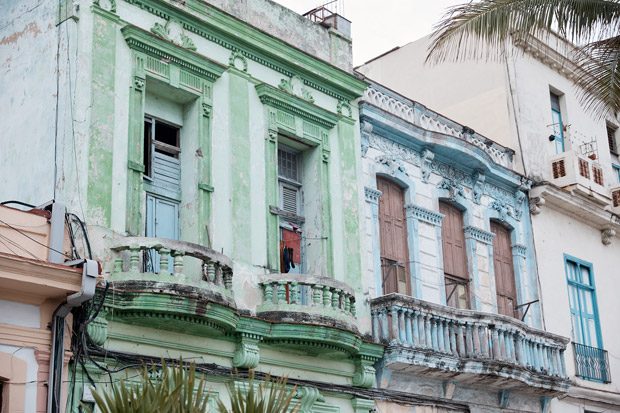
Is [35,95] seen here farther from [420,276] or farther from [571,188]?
[571,188]

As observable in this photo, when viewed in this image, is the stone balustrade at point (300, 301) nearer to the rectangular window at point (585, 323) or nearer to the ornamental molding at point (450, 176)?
the ornamental molding at point (450, 176)

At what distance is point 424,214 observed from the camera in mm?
16734

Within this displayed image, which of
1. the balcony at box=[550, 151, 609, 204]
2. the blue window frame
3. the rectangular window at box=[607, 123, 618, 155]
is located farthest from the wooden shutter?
the rectangular window at box=[607, 123, 618, 155]

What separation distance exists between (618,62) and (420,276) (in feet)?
16.3

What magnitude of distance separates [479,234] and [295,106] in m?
4.80

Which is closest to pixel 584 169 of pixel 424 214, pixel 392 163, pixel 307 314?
pixel 424 214

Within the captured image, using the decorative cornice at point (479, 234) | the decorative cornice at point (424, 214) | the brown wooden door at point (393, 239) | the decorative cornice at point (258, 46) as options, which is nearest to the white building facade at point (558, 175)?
the decorative cornice at point (479, 234)

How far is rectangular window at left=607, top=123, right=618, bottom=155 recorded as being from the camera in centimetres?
2317

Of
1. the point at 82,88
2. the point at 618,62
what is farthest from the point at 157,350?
the point at 618,62

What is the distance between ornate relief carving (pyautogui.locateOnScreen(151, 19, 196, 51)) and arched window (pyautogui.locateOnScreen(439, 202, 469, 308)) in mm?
5958

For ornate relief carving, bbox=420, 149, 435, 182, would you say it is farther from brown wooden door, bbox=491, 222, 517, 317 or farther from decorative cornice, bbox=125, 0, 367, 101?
brown wooden door, bbox=491, 222, 517, 317

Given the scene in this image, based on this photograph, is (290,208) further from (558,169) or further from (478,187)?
(558,169)

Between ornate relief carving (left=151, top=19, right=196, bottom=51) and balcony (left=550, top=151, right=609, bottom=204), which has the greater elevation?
balcony (left=550, top=151, right=609, bottom=204)

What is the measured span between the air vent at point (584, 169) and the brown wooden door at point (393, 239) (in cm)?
527
